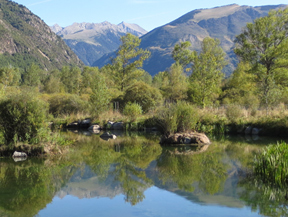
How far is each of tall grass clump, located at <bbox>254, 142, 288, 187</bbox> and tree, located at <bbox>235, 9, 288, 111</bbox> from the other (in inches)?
956

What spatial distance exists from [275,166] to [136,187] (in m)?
3.55

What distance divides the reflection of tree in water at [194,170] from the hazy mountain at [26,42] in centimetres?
12462

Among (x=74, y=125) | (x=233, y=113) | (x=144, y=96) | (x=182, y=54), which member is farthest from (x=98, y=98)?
(x=182, y=54)

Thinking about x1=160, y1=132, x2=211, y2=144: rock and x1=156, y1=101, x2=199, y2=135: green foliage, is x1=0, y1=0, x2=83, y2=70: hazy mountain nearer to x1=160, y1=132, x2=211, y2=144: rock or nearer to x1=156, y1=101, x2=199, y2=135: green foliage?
x1=156, y1=101, x2=199, y2=135: green foliage

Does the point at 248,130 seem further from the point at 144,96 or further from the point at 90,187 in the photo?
the point at 90,187

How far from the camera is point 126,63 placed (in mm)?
40688

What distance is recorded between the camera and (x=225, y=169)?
9852 mm

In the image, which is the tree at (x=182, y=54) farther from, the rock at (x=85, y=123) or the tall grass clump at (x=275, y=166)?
the tall grass clump at (x=275, y=166)

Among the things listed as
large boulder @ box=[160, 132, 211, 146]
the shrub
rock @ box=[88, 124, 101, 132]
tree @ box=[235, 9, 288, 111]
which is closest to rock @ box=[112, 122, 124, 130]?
rock @ box=[88, 124, 101, 132]

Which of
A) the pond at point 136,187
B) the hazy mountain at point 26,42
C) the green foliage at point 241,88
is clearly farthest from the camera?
the hazy mountain at point 26,42

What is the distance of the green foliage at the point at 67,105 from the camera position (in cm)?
3127

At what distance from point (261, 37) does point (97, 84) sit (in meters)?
17.7

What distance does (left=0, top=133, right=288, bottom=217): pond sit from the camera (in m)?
6.36

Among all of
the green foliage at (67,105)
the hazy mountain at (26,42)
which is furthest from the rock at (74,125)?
the hazy mountain at (26,42)
